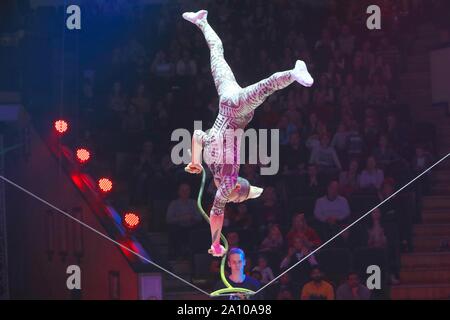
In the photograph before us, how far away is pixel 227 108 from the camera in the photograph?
984cm

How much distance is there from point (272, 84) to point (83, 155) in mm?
4023

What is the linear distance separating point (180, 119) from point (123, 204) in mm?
1064

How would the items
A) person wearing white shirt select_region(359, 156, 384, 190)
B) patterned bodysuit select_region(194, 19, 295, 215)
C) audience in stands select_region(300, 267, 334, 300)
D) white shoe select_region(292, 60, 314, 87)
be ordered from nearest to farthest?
white shoe select_region(292, 60, 314, 87)
patterned bodysuit select_region(194, 19, 295, 215)
audience in stands select_region(300, 267, 334, 300)
person wearing white shirt select_region(359, 156, 384, 190)

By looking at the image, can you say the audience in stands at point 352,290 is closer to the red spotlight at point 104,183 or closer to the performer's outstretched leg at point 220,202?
the red spotlight at point 104,183

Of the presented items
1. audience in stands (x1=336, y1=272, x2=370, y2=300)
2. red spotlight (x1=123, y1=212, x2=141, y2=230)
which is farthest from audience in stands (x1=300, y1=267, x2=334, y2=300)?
red spotlight (x1=123, y1=212, x2=141, y2=230)

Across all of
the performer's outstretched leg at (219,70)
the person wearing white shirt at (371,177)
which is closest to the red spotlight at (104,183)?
the person wearing white shirt at (371,177)

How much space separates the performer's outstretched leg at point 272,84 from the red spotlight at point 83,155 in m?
3.54

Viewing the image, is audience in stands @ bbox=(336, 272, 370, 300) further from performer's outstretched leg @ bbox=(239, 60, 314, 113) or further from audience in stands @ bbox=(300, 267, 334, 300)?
performer's outstretched leg @ bbox=(239, 60, 314, 113)

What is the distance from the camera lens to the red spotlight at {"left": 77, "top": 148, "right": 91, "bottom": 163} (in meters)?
13.0

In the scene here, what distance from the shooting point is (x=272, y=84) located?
948 centimetres

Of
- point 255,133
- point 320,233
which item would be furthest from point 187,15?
point 320,233

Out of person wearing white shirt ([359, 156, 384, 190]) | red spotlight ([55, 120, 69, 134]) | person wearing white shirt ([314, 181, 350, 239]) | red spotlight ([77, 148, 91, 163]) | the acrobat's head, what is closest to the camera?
the acrobat's head

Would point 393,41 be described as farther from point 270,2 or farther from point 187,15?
point 187,15

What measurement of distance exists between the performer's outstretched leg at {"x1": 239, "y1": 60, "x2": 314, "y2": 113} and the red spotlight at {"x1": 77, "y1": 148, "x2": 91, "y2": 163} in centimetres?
354
